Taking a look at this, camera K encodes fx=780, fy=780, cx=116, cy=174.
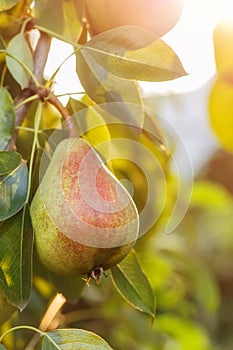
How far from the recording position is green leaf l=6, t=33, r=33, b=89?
750 millimetres

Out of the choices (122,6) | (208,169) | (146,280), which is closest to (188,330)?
(146,280)

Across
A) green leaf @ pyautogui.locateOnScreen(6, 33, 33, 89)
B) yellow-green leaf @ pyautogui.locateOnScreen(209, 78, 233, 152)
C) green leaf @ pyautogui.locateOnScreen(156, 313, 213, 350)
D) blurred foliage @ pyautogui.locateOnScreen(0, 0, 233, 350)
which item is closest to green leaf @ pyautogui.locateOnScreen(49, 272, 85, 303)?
blurred foliage @ pyautogui.locateOnScreen(0, 0, 233, 350)

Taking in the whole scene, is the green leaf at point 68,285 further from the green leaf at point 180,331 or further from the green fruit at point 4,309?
the green leaf at point 180,331

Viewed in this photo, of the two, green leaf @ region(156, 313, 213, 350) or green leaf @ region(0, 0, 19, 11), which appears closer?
green leaf @ region(0, 0, 19, 11)

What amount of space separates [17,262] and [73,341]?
0.08 metres

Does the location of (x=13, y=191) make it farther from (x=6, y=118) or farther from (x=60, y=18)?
(x=60, y=18)

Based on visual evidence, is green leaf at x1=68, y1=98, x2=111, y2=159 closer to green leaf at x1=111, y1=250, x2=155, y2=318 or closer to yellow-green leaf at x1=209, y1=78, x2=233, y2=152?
green leaf at x1=111, y1=250, x2=155, y2=318

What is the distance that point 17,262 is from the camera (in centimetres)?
65

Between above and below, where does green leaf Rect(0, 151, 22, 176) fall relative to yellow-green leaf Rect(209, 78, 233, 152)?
above

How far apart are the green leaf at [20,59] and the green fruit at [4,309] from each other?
8.0 inches

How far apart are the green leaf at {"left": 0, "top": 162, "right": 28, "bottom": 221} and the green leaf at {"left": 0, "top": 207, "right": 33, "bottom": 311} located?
0.05 ft

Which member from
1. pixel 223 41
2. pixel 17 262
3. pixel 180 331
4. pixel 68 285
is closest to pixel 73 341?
pixel 17 262

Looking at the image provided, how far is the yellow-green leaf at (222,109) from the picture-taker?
3.34 ft

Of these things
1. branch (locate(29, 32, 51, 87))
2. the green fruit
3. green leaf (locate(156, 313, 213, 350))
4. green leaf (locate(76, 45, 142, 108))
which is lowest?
green leaf (locate(156, 313, 213, 350))
